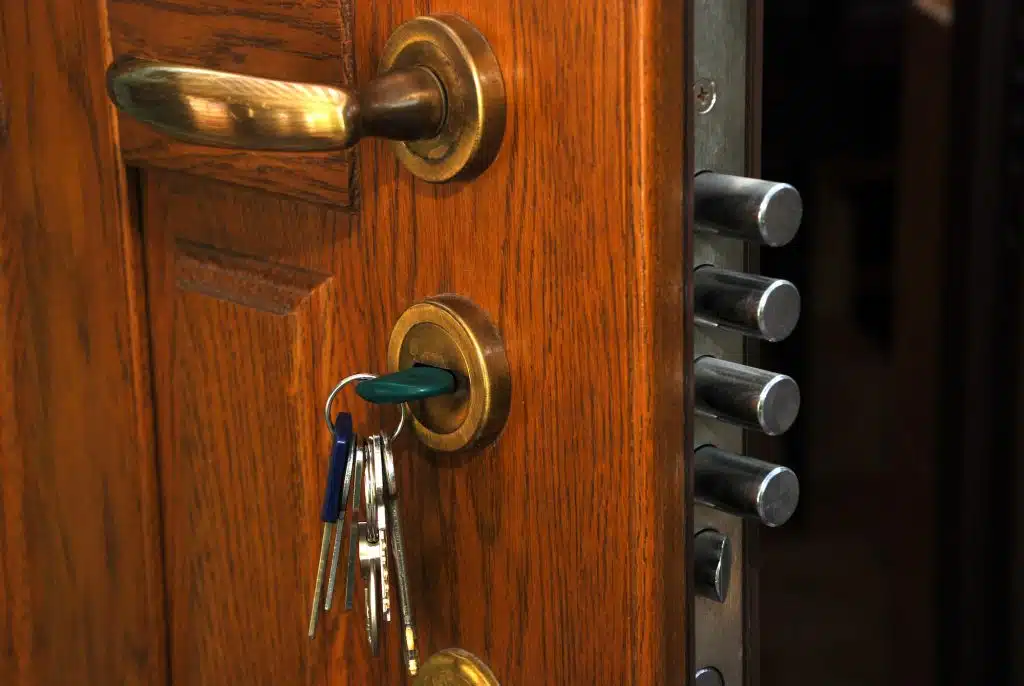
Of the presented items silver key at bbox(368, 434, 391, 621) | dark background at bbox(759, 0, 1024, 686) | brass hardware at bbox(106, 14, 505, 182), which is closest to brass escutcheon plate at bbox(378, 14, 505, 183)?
brass hardware at bbox(106, 14, 505, 182)

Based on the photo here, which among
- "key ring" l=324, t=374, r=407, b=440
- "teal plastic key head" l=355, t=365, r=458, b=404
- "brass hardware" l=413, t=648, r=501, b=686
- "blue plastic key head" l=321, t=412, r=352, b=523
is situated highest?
"teal plastic key head" l=355, t=365, r=458, b=404

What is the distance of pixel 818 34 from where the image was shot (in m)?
0.61

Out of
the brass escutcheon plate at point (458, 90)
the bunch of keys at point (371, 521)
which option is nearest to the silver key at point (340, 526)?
the bunch of keys at point (371, 521)

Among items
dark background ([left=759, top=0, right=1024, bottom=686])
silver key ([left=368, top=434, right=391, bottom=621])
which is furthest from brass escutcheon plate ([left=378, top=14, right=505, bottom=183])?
dark background ([left=759, top=0, right=1024, bottom=686])

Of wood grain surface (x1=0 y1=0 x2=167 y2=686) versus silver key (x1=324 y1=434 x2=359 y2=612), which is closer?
silver key (x1=324 y1=434 x2=359 y2=612)

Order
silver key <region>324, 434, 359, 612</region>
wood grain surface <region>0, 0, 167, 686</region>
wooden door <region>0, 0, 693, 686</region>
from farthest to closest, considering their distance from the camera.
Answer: wood grain surface <region>0, 0, 167, 686</region>
silver key <region>324, 434, 359, 612</region>
wooden door <region>0, 0, 693, 686</region>

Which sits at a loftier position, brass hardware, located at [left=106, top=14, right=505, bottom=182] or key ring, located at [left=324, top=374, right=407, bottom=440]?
brass hardware, located at [left=106, top=14, right=505, bottom=182]

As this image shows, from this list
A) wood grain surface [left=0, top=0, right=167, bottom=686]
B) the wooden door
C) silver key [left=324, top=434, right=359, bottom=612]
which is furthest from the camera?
wood grain surface [left=0, top=0, right=167, bottom=686]

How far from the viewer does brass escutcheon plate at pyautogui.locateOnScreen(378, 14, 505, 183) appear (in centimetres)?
38

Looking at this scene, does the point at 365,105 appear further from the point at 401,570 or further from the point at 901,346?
the point at 901,346

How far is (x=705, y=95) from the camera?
15.9 inches

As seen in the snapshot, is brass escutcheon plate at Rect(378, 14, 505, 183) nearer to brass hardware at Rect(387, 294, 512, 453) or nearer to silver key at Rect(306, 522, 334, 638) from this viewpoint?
brass hardware at Rect(387, 294, 512, 453)

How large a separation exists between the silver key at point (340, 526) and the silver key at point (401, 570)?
17 mm

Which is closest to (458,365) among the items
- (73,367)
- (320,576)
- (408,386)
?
(408,386)
